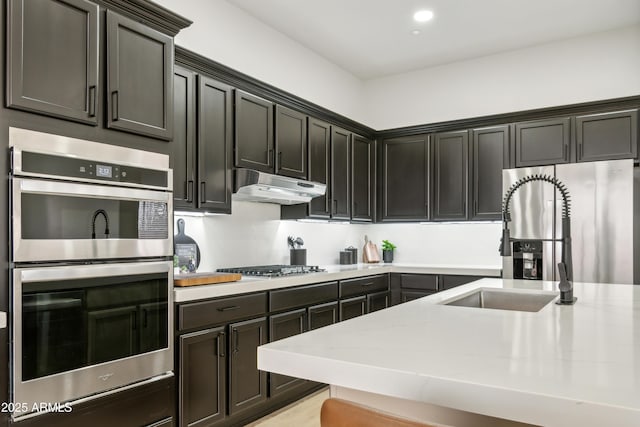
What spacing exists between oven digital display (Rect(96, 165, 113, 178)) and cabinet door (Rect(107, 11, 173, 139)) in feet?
0.68

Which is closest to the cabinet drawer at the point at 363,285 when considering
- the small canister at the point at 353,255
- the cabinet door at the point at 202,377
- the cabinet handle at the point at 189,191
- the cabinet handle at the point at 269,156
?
the small canister at the point at 353,255

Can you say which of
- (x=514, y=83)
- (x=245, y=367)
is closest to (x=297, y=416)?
(x=245, y=367)

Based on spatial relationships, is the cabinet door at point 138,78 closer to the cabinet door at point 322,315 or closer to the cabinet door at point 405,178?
the cabinet door at point 322,315

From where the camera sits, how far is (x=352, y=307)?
13.6 feet

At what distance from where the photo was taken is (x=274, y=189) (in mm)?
3574

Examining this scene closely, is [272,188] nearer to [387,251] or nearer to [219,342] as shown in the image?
[219,342]

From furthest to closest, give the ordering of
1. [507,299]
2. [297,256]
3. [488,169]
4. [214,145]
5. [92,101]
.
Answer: [488,169], [297,256], [214,145], [507,299], [92,101]

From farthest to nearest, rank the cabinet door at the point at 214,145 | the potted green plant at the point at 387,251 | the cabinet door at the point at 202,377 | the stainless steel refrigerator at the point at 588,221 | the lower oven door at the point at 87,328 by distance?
the potted green plant at the point at 387,251 < the stainless steel refrigerator at the point at 588,221 < the cabinet door at the point at 214,145 < the cabinet door at the point at 202,377 < the lower oven door at the point at 87,328

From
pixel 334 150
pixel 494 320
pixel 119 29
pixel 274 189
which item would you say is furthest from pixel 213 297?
pixel 334 150

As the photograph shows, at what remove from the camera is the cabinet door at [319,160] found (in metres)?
4.21

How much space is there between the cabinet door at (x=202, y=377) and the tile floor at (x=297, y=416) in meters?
0.42

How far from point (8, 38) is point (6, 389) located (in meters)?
1.38

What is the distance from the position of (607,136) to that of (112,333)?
13.4ft

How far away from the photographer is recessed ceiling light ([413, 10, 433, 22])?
3930 millimetres
